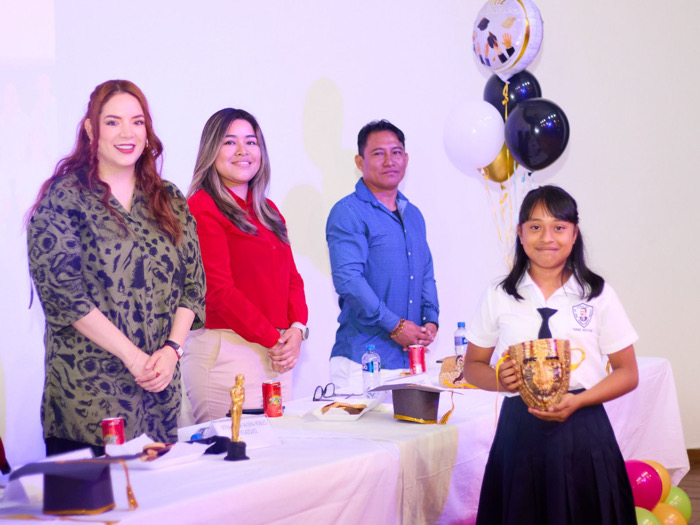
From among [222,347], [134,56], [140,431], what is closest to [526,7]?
[134,56]

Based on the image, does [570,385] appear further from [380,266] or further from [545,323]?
[380,266]

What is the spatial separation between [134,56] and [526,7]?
1798 millimetres

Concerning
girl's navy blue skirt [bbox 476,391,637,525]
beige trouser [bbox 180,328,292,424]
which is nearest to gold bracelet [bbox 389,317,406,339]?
beige trouser [bbox 180,328,292,424]

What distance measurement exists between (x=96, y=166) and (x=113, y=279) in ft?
1.13

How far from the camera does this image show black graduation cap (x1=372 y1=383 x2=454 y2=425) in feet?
7.40

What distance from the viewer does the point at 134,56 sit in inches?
136

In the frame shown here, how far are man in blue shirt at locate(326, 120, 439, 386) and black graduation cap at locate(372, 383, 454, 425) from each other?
1.02 meters

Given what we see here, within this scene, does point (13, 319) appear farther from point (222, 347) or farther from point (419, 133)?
point (419, 133)

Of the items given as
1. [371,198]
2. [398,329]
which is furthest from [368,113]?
[398,329]

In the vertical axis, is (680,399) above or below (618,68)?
below

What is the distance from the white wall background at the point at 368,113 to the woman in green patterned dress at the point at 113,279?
981 mm

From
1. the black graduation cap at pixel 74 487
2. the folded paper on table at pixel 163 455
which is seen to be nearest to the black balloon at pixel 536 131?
the folded paper on table at pixel 163 455

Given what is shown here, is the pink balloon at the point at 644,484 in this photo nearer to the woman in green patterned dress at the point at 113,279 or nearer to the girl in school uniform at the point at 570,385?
the girl in school uniform at the point at 570,385

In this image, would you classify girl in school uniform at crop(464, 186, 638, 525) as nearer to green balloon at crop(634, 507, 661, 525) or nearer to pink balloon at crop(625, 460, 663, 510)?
green balloon at crop(634, 507, 661, 525)
